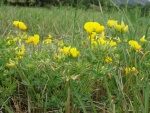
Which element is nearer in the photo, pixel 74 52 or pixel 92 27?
pixel 74 52

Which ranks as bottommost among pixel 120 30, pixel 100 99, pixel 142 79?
pixel 100 99

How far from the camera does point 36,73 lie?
1.07 m

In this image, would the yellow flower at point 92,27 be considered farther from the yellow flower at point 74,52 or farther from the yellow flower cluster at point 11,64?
the yellow flower cluster at point 11,64

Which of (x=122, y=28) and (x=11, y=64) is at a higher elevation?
(x=122, y=28)

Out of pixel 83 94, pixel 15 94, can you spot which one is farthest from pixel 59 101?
pixel 15 94

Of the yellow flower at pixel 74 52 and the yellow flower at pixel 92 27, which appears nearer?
the yellow flower at pixel 74 52

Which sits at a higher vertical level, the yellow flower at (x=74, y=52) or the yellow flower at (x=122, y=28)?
the yellow flower at (x=122, y=28)

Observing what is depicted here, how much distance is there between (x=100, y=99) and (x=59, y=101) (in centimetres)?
23

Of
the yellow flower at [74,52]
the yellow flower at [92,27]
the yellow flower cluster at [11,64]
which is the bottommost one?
the yellow flower cluster at [11,64]

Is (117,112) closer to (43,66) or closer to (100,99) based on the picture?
(100,99)

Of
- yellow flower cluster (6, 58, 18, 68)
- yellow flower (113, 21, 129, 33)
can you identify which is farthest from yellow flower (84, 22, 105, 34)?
yellow flower cluster (6, 58, 18, 68)

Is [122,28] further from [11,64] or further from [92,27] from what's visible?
[11,64]

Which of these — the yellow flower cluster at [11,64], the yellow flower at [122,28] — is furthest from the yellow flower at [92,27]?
the yellow flower cluster at [11,64]

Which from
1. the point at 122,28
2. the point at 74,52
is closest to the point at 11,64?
the point at 74,52
